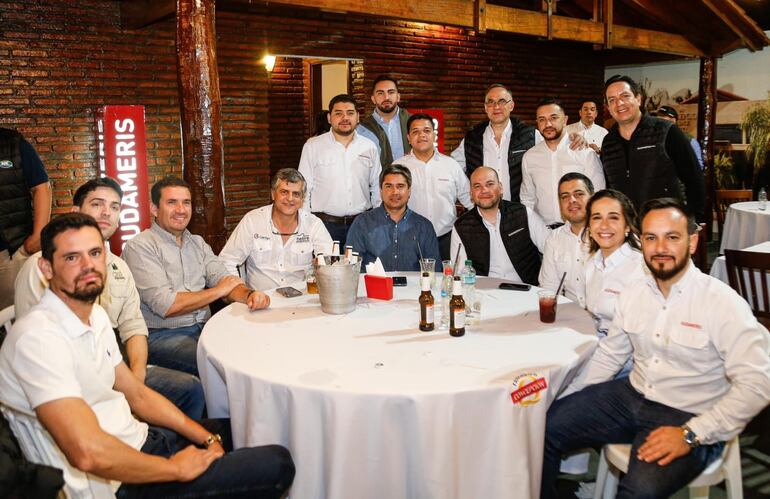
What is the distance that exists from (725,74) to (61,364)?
42.3 ft

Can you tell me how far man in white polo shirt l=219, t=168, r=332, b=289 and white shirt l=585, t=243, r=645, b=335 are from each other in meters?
1.48

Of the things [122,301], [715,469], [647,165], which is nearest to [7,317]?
[122,301]

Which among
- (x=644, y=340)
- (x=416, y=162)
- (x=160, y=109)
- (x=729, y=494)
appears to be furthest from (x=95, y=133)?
(x=729, y=494)

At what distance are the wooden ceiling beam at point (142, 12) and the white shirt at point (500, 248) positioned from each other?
12.0 feet

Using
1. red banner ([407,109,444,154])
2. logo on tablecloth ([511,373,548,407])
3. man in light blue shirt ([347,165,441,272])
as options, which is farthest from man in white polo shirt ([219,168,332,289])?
red banner ([407,109,444,154])

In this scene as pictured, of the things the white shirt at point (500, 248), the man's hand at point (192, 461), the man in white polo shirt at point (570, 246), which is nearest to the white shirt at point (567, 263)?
the man in white polo shirt at point (570, 246)

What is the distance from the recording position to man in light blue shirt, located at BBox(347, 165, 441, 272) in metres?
3.99

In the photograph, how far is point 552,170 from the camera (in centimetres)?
447

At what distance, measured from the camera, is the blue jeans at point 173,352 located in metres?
3.08

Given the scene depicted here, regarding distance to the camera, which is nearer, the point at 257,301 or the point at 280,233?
the point at 257,301

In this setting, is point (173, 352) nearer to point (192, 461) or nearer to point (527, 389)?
point (192, 461)

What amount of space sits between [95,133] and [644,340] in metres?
5.88

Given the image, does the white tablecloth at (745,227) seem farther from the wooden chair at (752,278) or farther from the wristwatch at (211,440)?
the wristwatch at (211,440)

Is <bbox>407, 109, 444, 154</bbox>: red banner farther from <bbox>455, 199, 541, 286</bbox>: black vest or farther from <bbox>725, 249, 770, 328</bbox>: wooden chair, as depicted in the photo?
<bbox>725, 249, 770, 328</bbox>: wooden chair
